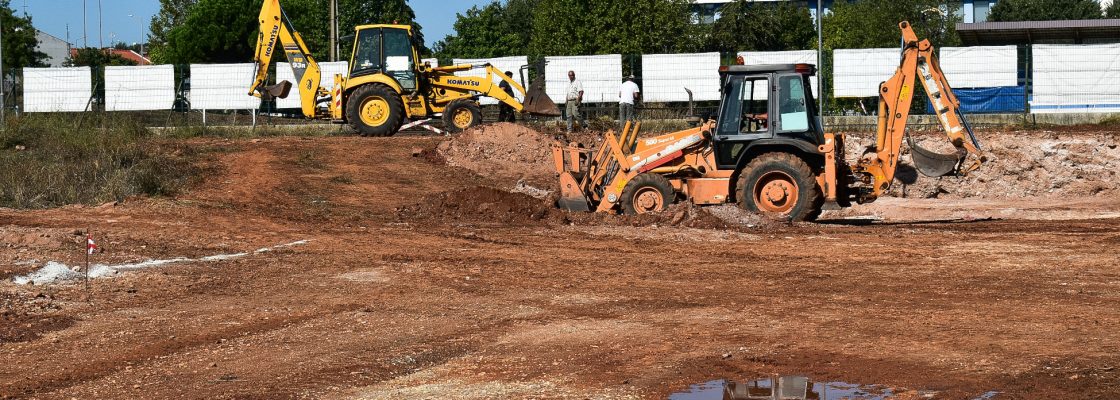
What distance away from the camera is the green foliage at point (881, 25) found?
190ft

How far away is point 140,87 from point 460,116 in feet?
38.4

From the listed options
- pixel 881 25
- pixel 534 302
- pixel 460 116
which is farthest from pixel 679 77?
pixel 881 25

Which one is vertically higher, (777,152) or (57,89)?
(57,89)

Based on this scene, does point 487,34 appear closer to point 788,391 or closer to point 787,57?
point 787,57

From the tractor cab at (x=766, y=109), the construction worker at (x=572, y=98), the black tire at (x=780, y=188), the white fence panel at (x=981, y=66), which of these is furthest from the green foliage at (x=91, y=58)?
the black tire at (x=780, y=188)

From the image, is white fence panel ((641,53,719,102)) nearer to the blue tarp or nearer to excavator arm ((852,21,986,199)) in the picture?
the blue tarp

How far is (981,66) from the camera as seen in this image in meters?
29.5

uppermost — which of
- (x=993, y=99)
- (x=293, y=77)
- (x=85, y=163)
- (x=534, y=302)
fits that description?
(x=293, y=77)

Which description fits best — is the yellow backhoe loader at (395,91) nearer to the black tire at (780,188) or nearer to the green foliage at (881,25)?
the black tire at (780,188)

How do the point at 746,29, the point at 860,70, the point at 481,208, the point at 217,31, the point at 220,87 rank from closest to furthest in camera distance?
the point at 481,208 → the point at 860,70 → the point at 220,87 → the point at 746,29 → the point at 217,31

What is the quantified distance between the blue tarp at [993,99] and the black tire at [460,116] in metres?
10.4

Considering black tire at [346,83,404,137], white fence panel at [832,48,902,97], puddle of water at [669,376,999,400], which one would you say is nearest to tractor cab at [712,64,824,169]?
puddle of water at [669,376,999,400]

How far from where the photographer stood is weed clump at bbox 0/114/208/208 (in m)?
19.2

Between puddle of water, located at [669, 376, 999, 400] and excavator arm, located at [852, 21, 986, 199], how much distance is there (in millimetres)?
9269
